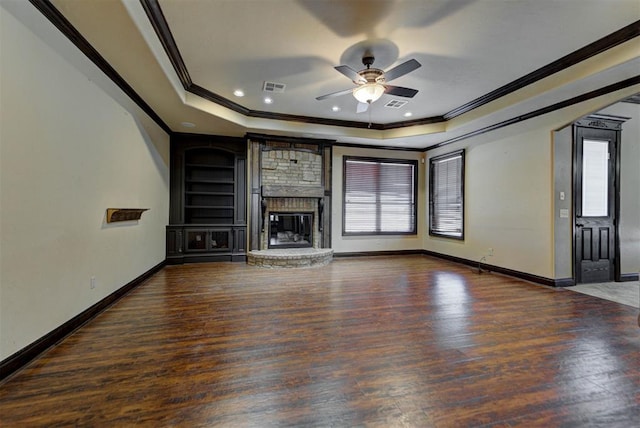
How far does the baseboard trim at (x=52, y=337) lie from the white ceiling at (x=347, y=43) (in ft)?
8.68

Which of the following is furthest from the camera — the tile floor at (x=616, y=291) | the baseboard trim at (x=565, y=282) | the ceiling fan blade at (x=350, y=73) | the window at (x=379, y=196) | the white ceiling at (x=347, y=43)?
the window at (x=379, y=196)

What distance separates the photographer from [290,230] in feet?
21.7

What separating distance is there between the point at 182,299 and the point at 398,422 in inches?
121

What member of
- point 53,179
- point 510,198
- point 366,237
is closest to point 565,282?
point 510,198

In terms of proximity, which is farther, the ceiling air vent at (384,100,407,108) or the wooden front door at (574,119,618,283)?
the ceiling air vent at (384,100,407,108)

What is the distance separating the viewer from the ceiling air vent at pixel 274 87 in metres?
4.14

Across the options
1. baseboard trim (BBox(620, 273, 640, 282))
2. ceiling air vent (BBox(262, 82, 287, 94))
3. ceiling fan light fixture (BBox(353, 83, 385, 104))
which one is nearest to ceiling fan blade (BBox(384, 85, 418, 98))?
ceiling fan light fixture (BBox(353, 83, 385, 104))

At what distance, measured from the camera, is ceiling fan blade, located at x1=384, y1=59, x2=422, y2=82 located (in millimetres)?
2830

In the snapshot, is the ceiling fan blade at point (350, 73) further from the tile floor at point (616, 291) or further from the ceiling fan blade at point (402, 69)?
the tile floor at point (616, 291)

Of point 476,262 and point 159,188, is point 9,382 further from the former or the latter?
point 476,262

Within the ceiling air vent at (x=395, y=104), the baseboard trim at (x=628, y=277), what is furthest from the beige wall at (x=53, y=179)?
the baseboard trim at (x=628, y=277)

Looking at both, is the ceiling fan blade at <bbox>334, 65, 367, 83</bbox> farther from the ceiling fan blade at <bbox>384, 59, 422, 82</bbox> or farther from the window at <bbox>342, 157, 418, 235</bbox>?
the window at <bbox>342, 157, 418, 235</bbox>

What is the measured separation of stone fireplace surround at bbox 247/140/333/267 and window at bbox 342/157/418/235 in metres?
0.64

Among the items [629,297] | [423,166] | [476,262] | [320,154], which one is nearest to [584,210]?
[629,297]
